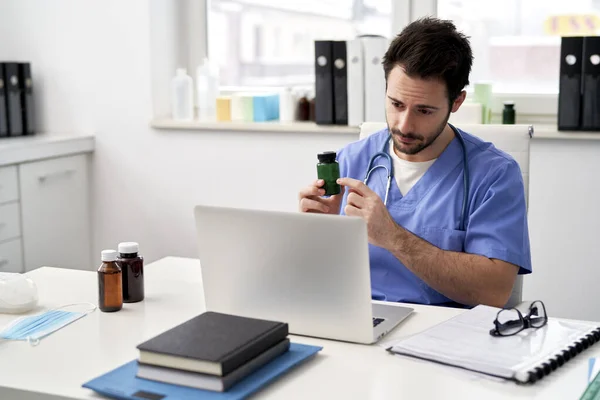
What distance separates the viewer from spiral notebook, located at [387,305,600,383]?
4.49ft

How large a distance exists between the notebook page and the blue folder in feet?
0.76

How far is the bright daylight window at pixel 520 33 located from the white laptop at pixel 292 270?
1.85m

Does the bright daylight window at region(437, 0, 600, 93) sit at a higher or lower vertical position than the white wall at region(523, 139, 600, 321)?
higher

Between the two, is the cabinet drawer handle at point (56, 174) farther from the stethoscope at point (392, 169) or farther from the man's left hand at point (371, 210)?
the man's left hand at point (371, 210)

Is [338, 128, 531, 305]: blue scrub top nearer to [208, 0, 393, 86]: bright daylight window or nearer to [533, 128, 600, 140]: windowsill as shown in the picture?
[533, 128, 600, 140]: windowsill

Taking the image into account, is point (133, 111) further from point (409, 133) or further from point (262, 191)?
point (409, 133)

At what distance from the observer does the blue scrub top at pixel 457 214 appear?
193 centimetres

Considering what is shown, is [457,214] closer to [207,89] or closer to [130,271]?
[130,271]

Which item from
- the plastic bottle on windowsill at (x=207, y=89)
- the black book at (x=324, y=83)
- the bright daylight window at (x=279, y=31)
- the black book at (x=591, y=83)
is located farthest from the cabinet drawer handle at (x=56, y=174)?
the black book at (x=591, y=83)

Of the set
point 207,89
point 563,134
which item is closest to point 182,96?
point 207,89

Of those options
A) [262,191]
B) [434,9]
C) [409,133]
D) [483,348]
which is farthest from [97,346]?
[434,9]

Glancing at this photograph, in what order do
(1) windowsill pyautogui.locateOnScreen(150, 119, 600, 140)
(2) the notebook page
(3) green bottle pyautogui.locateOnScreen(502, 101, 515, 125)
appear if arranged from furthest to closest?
(3) green bottle pyautogui.locateOnScreen(502, 101, 515, 125) < (1) windowsill pyautogui.locateOnScreen(150, 119, 600, 140) < (2) the notebook page

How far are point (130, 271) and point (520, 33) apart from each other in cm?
195

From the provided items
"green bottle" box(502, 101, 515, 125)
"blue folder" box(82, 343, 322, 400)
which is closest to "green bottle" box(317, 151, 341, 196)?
"blue folder" box(82, 343, 322, 400)
